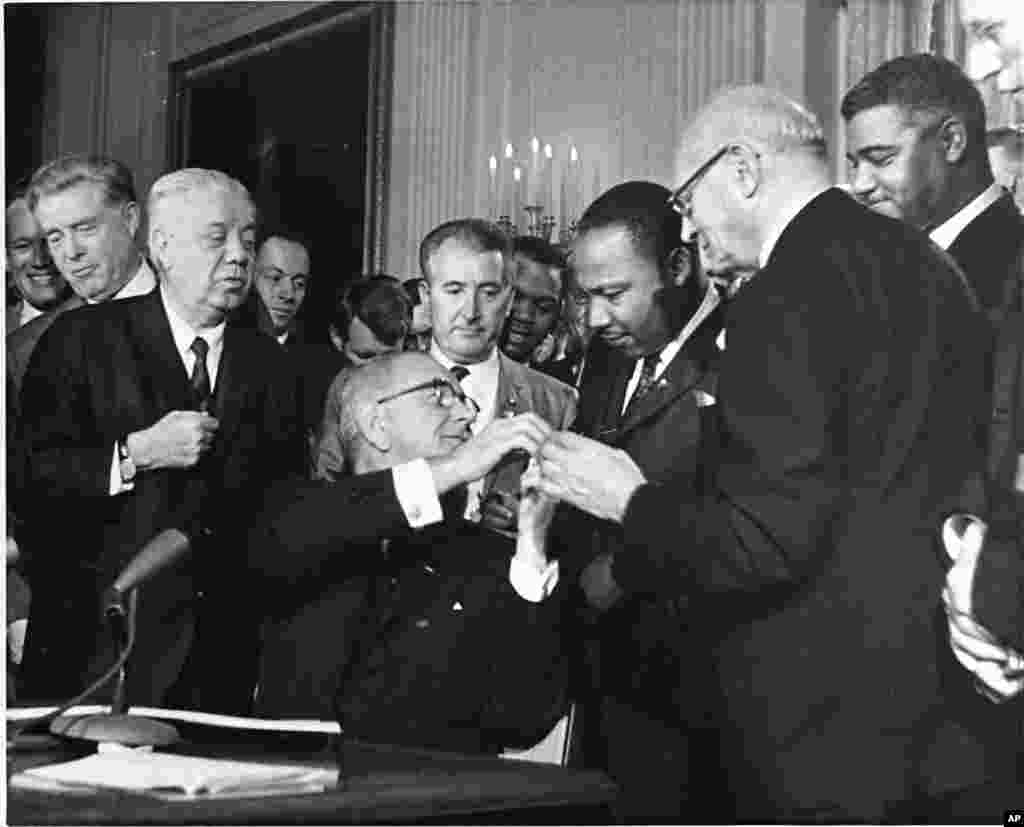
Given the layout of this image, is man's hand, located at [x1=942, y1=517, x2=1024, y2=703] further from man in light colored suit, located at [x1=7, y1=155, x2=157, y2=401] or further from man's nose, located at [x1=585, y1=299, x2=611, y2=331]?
man in light colored suit, located at [x1=7, y1=155, x2=157, y2=401]

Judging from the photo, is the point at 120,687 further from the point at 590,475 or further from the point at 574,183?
the point at 574,183

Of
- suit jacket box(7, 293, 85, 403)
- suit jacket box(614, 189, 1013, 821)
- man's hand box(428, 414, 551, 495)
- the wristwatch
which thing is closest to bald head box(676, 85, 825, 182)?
suit jacket box(614, 189, 1013, 821)

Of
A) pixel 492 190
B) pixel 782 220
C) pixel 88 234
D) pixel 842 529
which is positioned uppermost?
pixel 492 190

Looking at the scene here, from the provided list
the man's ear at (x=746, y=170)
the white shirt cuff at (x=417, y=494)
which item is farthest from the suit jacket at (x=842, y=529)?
the white shirt cuff at (x=417, y=494)

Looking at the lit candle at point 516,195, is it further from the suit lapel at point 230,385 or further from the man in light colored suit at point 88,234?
the man in light colored suit at point 88,234

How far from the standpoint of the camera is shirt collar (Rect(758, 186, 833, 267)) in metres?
2.75

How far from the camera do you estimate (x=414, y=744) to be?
3055mm

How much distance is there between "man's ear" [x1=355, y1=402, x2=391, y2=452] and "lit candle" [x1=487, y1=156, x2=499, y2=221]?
584 millimetres

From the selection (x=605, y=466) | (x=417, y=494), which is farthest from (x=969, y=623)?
(x=417, y=494)

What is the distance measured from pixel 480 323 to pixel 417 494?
0.51 m

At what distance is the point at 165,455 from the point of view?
345cm

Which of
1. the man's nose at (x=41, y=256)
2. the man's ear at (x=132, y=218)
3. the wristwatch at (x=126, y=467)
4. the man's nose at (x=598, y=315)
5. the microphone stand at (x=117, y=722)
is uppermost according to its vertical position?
the man's ear at (x=132, y=218)

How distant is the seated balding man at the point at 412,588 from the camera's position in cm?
307

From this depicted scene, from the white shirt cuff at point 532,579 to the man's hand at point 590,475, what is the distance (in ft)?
0.85
